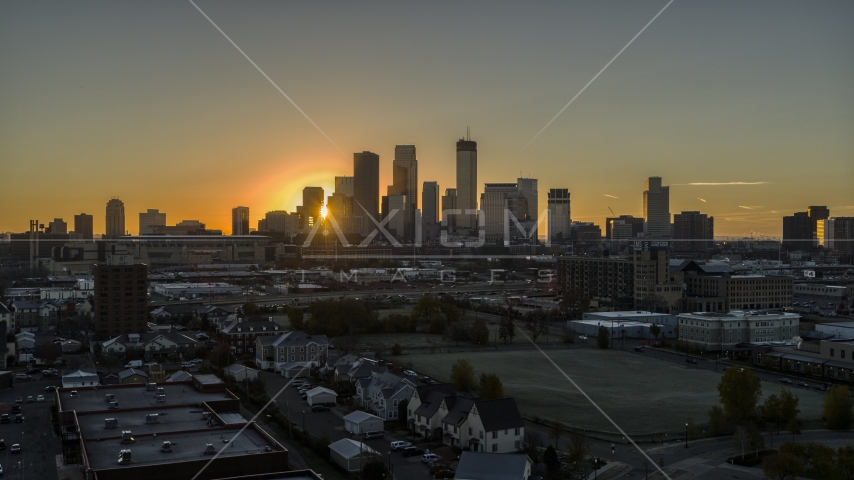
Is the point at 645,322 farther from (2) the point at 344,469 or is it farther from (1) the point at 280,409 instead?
(2) the point at 344,469

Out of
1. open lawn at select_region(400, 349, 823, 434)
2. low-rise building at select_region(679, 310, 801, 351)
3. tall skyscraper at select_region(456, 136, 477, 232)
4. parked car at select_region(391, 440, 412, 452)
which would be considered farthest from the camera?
tall skyscraper at select_region(456, 136, 477, 232)

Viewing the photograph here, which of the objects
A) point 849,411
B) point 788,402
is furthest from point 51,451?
point 849,411

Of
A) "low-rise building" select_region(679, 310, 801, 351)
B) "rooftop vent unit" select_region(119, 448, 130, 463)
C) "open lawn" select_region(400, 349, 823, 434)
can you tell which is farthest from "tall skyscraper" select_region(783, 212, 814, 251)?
"rooftop vent unit" select_region(119, 448, 130, 463)

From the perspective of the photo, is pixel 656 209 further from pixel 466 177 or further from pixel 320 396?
pixel 320 396

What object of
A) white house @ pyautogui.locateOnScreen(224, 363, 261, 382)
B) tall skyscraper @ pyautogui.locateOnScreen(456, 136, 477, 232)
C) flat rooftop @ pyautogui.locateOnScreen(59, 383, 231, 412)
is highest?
tall skyscraper @ pyautogui.locateOnScreen(456, 136, 477, 232)

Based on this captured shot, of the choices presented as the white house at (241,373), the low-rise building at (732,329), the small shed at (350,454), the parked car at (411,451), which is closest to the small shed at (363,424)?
the small shed at (350,454)

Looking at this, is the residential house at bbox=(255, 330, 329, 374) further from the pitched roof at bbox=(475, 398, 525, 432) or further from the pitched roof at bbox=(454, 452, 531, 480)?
the pitched roof at bbox=(454, 452, 531, 480)
